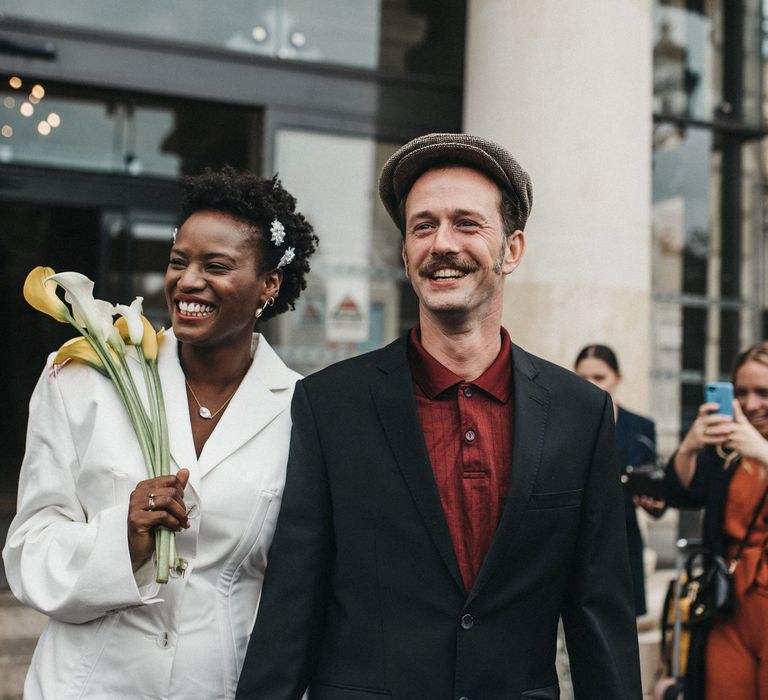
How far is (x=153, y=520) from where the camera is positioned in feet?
7.31

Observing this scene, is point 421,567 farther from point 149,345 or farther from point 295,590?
point 149,345

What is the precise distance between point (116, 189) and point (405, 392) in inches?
226

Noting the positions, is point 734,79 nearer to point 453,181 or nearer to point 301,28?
point 301,28

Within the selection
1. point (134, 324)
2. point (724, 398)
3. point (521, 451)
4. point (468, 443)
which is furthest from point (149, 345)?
point (724, 398)

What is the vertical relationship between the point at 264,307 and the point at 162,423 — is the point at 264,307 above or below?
above

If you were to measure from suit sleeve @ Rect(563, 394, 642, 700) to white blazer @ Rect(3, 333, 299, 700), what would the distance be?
0.78 meters

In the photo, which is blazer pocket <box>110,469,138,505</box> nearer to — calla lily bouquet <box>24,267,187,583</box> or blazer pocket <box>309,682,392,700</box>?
calla lily bouquet <box>24,267,187,583</box>

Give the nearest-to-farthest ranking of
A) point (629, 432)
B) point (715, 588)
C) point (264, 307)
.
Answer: point (264, 307) < point (715, 588) < point (629, 432)

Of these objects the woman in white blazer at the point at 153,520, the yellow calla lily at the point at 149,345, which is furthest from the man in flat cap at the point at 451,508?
the yellow calla lily at the point at 149,345

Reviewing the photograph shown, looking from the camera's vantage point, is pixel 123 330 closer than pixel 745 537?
Yes

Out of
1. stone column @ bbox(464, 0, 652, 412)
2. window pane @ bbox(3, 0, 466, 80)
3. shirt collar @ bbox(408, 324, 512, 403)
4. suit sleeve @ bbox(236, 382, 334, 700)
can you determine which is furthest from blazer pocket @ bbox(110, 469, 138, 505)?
window pane @ bbox(3, 0, 466, 80)

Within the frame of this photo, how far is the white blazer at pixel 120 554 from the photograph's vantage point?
2.30m

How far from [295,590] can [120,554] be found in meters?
0.43

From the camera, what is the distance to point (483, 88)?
6.56m
